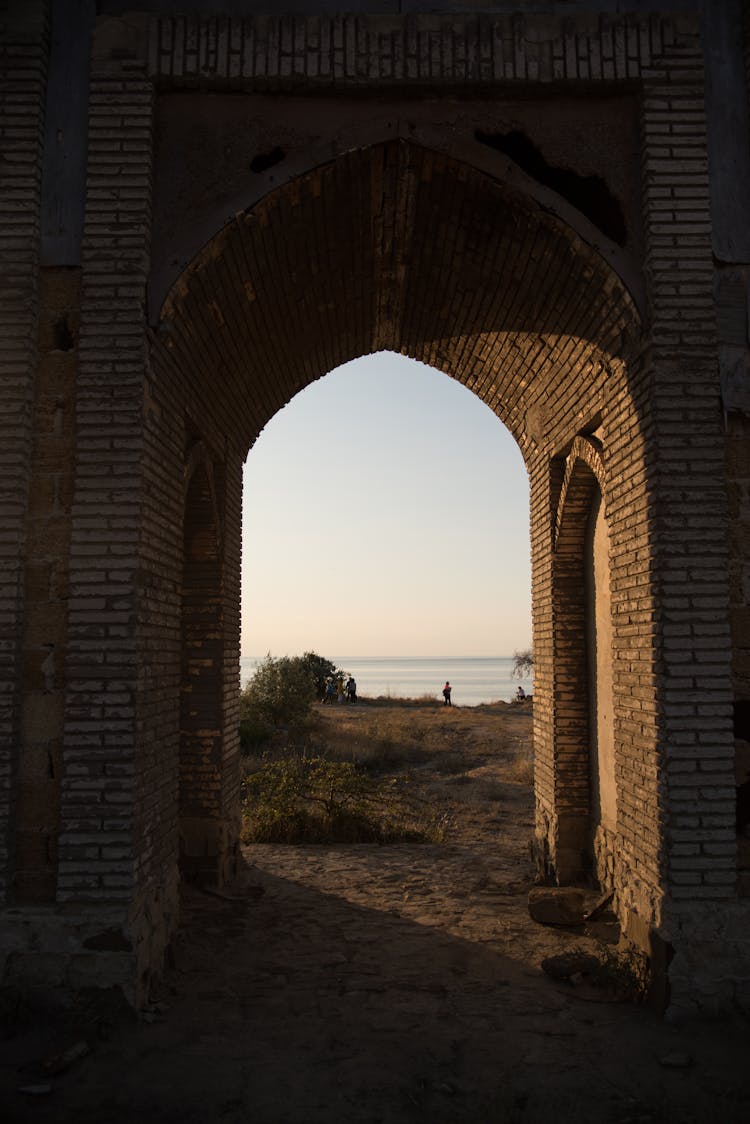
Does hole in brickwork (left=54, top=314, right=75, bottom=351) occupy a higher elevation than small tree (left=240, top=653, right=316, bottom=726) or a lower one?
higher

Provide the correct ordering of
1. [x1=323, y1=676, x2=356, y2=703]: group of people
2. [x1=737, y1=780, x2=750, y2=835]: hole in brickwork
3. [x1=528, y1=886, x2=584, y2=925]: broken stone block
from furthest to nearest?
1. [x1=323, y1=676, x2=356, y2=703]: group of people
2. [x1=528, y1=886, x2=584, y2=925]: broken stone block
3. [x1=737, y1=780, x2=750, y2=835]: hole in brickwork

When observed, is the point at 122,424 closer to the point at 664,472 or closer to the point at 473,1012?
the point at 664,472

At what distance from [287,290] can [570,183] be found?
88.3 inches

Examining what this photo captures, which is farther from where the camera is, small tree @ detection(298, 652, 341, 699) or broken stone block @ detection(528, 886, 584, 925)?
small tree @ detection(298, 652, 341, 699)

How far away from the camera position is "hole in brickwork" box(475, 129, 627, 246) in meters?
5.50

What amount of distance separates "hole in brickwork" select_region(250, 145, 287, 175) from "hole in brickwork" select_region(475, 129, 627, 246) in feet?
4.23

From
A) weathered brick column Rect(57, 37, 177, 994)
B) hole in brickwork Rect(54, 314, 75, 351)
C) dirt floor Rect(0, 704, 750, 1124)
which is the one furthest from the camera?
hole in brickwork Rect(54, 314, 75, 351)

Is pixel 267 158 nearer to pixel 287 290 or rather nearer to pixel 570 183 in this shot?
pixel 287 290

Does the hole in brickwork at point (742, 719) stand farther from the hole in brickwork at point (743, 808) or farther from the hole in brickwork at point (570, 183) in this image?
the hole in brickwork at point (570, 183)

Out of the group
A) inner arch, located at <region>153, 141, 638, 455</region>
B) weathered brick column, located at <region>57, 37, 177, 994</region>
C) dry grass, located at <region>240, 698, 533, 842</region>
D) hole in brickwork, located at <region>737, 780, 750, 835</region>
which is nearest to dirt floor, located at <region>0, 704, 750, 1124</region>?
weathered brick column, located at <region>57, 37, 177, 994</region>

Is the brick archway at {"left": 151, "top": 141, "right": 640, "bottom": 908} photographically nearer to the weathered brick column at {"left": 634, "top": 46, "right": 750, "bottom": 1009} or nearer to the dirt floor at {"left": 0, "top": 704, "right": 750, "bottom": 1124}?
the weathered brick column at {"left": 634, "top": 46, "right": 750, "bottom": 1009}

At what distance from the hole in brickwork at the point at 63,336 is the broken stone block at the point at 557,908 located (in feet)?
17.3

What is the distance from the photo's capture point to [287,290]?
6605mm

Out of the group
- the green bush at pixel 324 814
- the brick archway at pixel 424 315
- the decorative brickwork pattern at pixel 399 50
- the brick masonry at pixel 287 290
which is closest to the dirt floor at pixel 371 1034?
the brick masonry at pixel 287 290
